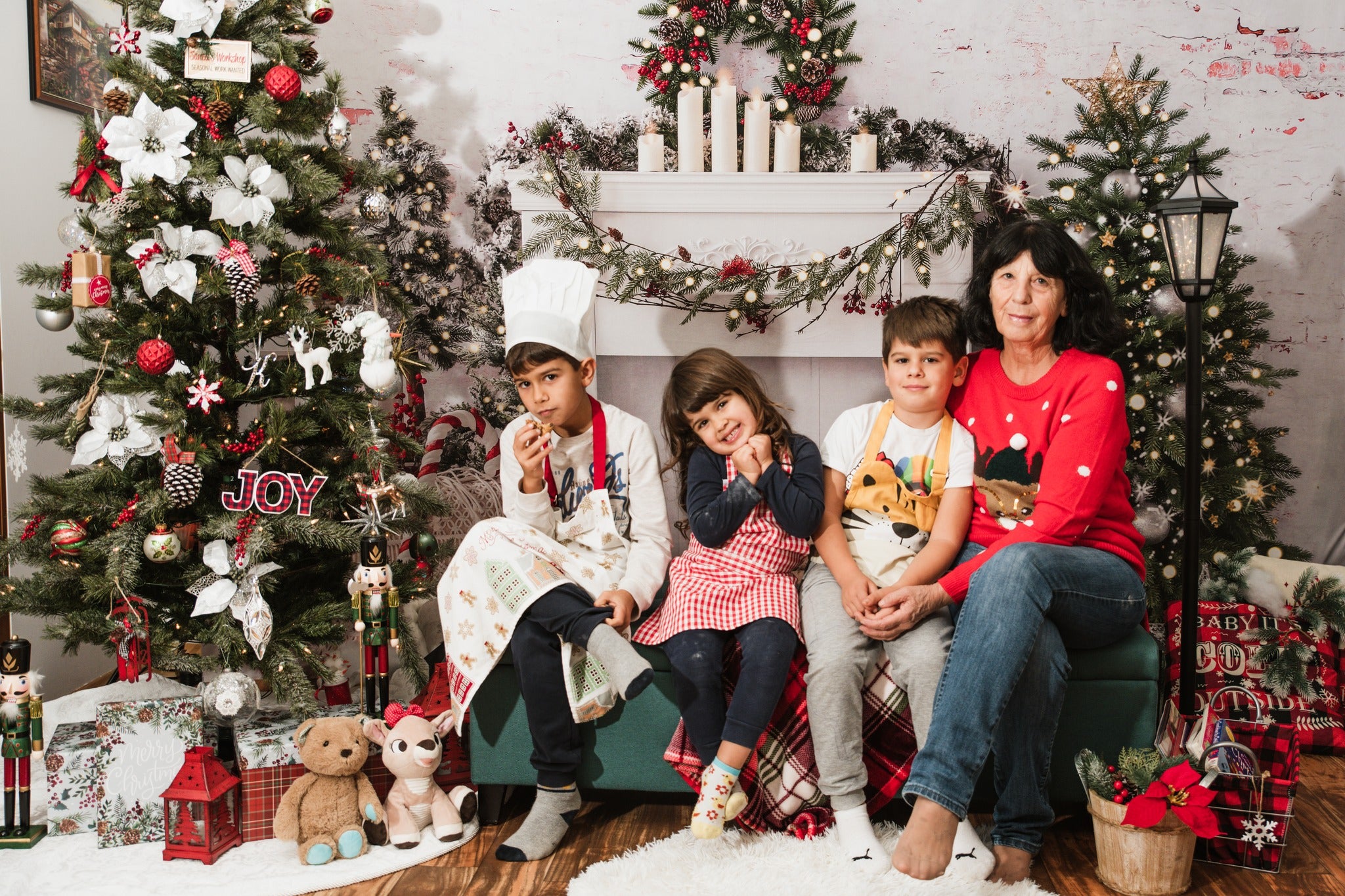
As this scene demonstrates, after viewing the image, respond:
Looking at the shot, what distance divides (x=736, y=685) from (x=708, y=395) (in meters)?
0.62

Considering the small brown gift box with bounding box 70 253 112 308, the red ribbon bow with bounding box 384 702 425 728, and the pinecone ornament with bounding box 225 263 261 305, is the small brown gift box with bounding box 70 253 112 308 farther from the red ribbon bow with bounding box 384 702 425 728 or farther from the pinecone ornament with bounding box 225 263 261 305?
the red ribbon bow with bounding box 384 702 425 728

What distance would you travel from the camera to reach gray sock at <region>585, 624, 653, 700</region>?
5.65ft

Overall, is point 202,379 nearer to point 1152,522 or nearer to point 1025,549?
point 1025,549

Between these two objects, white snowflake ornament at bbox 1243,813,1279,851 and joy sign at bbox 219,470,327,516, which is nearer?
white snowflake ornament at bbox 1243,813,1279,851

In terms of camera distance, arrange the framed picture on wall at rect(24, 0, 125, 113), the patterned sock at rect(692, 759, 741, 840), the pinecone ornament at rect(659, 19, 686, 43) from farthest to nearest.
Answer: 1. the pinecone ornament at rect(659, 19, 686, 43)
2. the framed picture on wall at rect(24, 0, 125, 113)
3. the patterned sock at rect(692, 759, 741, 840)

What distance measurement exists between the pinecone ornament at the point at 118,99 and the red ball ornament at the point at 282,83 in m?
0.29

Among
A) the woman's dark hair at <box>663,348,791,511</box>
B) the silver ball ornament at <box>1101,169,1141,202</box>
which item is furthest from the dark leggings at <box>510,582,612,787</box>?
the silver ball ornament at <box>1101,169,1141,202</box>

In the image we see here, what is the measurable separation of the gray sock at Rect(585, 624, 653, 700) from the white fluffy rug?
320mm

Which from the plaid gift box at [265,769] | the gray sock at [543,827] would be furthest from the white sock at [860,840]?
the plaid gift box at [265,769]

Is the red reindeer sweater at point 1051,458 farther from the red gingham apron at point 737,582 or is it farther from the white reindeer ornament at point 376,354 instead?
the white reindeer ornament at point 376,354

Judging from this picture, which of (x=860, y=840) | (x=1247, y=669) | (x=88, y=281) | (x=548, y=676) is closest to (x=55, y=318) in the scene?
(x=88, y=281)

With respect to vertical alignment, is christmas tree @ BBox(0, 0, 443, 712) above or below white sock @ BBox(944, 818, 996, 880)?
above

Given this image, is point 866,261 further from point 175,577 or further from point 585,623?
point 175,577

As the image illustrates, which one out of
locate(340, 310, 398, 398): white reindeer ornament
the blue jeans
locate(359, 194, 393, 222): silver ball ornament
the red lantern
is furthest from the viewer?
locate(359, 194, 393, 222): silver ball ornament
